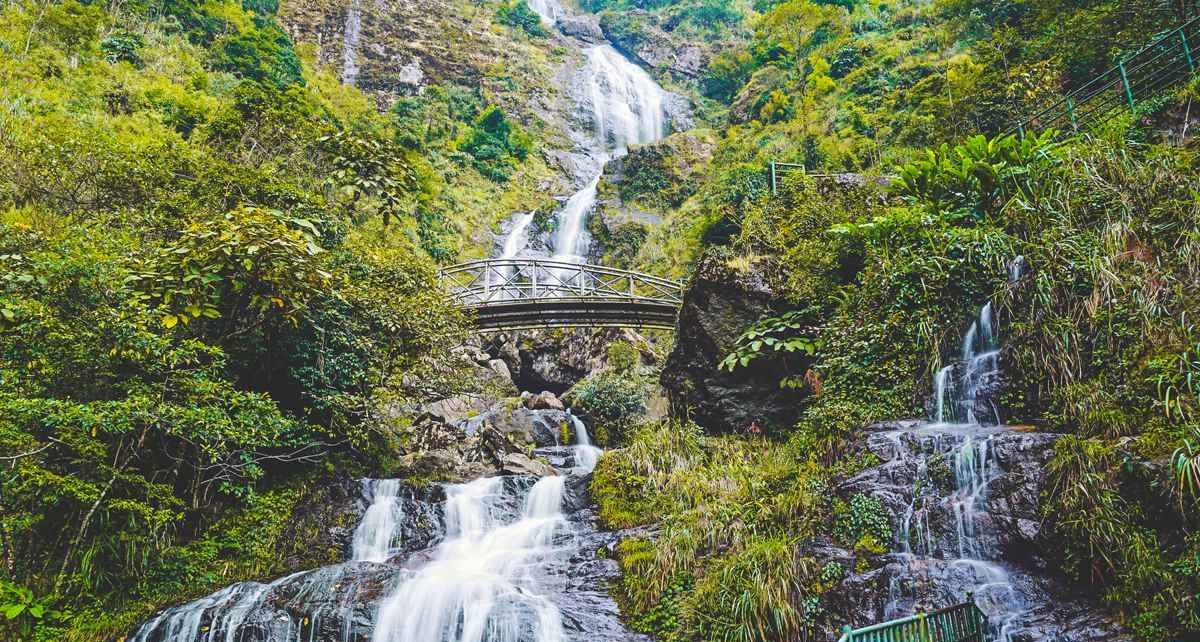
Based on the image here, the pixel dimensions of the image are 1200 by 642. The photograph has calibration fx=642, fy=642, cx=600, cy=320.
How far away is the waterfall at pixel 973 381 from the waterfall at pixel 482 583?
530 centimetres

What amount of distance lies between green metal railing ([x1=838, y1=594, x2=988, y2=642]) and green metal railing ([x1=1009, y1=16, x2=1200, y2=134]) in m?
8.55

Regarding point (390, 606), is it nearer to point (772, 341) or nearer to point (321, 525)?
point (321, 525)

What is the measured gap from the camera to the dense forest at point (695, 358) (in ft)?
21.0

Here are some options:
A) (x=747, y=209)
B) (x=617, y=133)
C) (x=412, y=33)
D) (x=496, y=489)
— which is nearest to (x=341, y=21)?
(x=412, y=33)

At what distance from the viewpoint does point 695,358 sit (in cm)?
1167

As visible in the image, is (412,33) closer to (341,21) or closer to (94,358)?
(341,21)

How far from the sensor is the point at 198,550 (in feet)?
29.7

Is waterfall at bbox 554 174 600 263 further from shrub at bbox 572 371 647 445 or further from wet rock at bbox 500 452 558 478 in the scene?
wet rock at bbox 500 452 558 478

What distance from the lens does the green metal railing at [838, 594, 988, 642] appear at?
196 inches

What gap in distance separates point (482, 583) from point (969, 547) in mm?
5427

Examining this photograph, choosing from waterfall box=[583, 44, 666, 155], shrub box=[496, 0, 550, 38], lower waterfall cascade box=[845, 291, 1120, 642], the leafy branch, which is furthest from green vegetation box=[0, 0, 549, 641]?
shrub box=[496, 0, 550, 38]

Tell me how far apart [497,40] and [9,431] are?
4698 cm

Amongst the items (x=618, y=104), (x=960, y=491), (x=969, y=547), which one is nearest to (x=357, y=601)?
(x=969, y=547)

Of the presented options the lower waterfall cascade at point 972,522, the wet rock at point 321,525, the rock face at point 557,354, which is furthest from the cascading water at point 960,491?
the rock face at point 557,354
